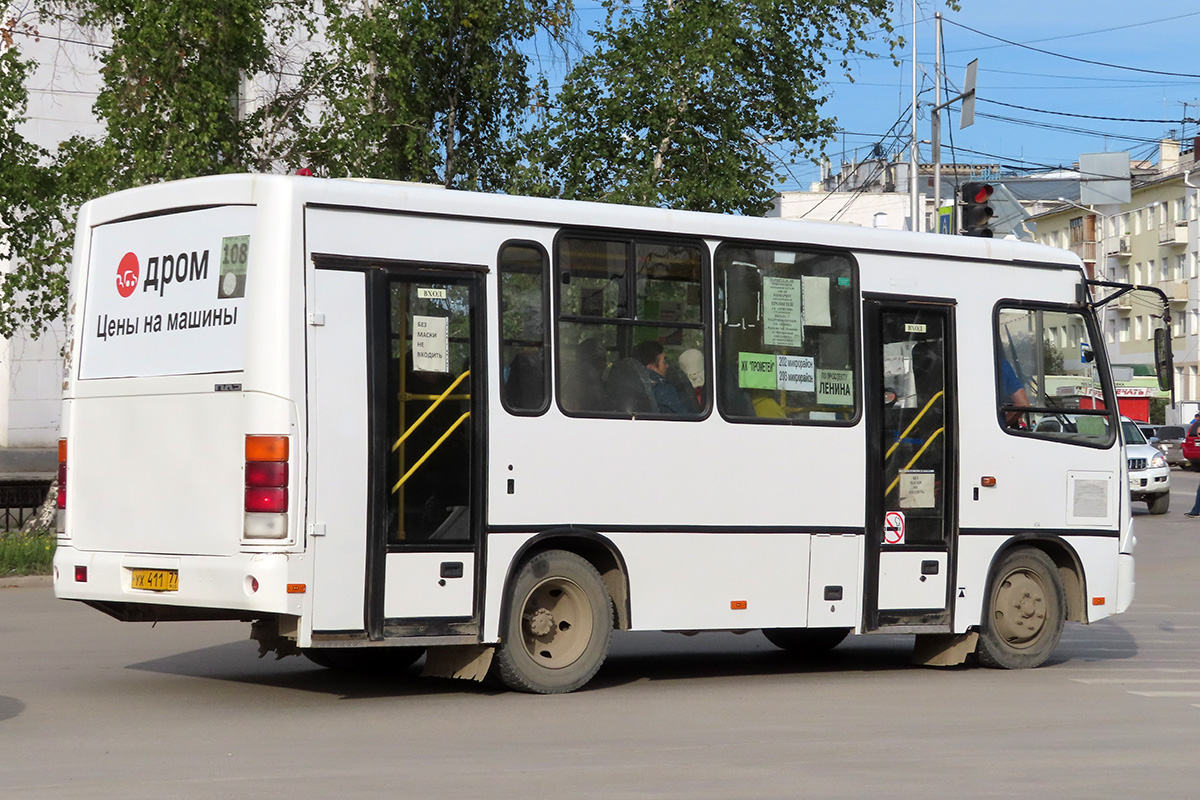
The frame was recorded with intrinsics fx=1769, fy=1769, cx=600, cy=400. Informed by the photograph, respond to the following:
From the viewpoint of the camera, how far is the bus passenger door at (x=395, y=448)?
9375 mm

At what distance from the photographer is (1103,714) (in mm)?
10039

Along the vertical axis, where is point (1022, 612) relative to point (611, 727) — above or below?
above

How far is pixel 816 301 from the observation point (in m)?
11.5

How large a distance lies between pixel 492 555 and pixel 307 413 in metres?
1.37

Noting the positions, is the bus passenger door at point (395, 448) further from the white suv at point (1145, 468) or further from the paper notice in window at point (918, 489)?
the white suv at point (1145, 468)

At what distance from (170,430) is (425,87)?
1537cm

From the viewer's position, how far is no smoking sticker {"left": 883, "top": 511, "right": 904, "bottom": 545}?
11.6 metres

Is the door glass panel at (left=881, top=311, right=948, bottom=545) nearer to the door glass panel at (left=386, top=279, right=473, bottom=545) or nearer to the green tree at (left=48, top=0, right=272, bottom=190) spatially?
the door glass panel at (left=386, top=279, right=473, bottom=545)

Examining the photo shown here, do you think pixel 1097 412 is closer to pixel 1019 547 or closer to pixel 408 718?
pixel 1019 547

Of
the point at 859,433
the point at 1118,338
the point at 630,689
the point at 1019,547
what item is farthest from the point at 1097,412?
the point at 1118,338

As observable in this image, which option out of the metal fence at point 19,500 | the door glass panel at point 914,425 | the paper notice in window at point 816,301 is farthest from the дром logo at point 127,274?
the metal fence at point 19,500

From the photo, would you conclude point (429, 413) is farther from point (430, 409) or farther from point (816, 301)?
point (816, 301)

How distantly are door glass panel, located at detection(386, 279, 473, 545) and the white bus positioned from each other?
0.06 feet

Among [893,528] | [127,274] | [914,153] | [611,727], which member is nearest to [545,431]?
[611,727]
